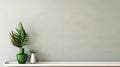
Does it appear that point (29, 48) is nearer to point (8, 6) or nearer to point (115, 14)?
point (8, 6)

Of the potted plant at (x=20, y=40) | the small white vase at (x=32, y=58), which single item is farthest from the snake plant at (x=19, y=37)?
the small white vase at (x=32, y=58)

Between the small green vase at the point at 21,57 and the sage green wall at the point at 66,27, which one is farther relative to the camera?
the sage green wall at the point at 66,27

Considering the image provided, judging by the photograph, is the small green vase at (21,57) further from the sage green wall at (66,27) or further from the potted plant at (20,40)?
the sage green wall at (66,27)

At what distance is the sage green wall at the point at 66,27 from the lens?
5.63 feet

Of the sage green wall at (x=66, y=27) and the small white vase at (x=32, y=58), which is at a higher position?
the sage green wall at (x=66, y=27)

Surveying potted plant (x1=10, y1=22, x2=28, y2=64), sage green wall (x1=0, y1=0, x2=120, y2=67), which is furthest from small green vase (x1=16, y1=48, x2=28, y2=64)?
sage green wall (x1=0, y1=0, x2=120, y2=67)

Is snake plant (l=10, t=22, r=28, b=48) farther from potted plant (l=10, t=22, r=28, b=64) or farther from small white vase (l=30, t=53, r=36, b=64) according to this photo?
small white vase (l=30, t=53, r=36, b=64)

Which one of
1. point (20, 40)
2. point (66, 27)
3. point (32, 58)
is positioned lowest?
point (32, 58)

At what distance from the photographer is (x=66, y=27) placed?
1.74m

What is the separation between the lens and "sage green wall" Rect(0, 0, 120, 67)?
1.72 meters

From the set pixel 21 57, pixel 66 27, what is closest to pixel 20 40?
pixel 21 57

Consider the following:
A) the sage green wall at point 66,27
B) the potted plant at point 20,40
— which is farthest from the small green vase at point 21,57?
the sage green wall at point 66,27

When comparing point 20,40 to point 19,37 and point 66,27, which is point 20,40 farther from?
point 66,27

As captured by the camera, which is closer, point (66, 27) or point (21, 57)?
point (21, 57)
